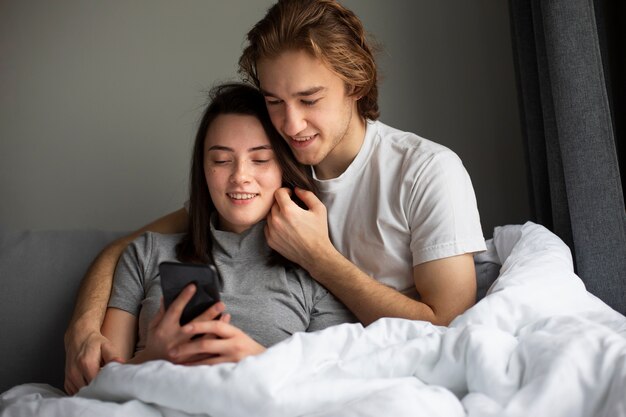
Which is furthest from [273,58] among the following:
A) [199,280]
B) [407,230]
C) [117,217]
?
[117,217]

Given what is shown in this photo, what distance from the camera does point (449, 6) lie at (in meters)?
2.77

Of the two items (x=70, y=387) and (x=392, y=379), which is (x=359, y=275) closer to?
(x=392, y=379)

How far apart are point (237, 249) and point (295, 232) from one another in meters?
0.17

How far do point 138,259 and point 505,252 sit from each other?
0.92 metres

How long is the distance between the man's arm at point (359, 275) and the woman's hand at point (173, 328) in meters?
0.43

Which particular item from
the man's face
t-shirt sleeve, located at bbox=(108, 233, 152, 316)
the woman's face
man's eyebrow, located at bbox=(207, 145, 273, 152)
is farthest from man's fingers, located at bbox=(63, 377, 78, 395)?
the man's face

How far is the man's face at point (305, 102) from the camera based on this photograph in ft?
6.05

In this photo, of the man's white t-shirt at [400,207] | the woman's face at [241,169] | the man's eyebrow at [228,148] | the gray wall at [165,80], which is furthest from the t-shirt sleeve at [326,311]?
the gray wall at [165,80]

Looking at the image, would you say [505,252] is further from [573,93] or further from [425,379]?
[425,379]

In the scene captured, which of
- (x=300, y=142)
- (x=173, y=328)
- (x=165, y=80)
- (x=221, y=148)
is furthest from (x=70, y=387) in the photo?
(x=165, y=80)

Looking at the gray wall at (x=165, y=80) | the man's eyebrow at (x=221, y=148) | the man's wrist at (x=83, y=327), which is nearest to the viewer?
the man's wrist at (x=83, y=327)

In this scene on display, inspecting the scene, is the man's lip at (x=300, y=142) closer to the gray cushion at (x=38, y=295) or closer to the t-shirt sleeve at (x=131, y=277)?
the t-shirt sleeve at (x=131, y=277)

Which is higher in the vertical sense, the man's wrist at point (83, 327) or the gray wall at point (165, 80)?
the gray wall at point (165, 80)

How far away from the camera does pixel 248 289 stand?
1.89 metres
